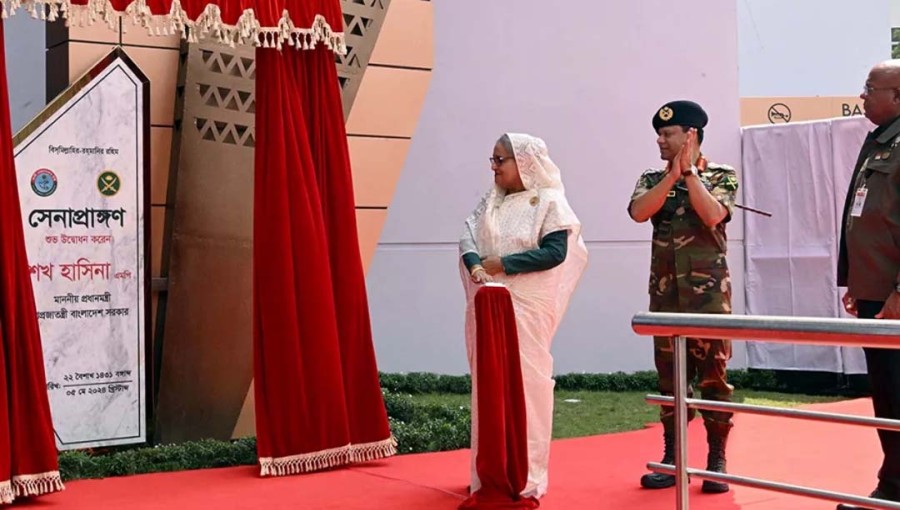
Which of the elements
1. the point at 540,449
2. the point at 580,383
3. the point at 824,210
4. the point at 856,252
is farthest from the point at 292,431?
the point at 824,210

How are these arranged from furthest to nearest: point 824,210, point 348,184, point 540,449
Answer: point 824,210 < point 348,184 < point 540,449

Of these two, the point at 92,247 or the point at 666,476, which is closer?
the point at 666,476

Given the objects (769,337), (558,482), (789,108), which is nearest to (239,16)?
(558,482)

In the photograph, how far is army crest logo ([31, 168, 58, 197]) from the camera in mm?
5664

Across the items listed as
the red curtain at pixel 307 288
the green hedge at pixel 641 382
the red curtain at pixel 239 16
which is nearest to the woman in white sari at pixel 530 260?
the red curtain at pixel 307 288

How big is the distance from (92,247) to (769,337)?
14.2ft

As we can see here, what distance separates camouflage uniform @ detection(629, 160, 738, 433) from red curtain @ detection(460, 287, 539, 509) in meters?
0.64

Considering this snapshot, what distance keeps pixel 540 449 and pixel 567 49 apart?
5717 millimetres

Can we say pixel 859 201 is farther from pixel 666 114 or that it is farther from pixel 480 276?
pixel 480 276

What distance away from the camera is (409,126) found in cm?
688

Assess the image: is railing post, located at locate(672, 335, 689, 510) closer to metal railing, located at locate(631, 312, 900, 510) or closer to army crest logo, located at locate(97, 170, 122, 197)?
metal railing, located at locate(631, 312, 900, 510)

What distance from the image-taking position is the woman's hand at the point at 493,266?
15.2 feet

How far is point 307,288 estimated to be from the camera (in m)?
5.43

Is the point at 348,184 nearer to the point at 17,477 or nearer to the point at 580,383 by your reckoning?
the point at 17,477
